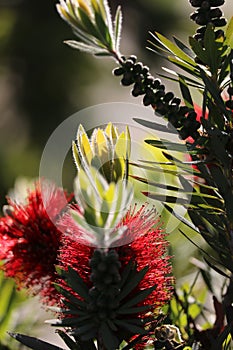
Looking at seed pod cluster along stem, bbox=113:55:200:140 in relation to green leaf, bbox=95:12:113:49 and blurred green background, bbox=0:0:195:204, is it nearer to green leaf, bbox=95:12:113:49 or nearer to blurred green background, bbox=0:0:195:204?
green leaf, bbox=95:12:113:49

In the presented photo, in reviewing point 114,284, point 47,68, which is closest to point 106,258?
point 114,284

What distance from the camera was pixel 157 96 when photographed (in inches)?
8.7

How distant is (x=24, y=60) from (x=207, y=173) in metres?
1.31

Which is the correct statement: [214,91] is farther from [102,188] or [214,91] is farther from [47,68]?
[47,68]

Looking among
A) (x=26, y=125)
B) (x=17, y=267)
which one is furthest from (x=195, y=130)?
(x=26, y=125)

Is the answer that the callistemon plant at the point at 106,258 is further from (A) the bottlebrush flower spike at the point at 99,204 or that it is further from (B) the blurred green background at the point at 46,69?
(B) the blurred green background at the point at 46,69

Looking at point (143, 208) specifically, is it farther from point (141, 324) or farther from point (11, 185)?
point (11, 185)

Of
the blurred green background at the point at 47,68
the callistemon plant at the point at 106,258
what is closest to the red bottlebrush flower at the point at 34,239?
the callistemon plant at the point at 106,258

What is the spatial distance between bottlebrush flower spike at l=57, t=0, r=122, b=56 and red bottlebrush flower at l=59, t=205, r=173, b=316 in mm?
59

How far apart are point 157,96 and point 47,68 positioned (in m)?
1.27

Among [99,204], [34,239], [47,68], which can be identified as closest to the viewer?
[99,204]

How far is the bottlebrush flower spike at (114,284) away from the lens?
0.19m

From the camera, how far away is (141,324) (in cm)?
20

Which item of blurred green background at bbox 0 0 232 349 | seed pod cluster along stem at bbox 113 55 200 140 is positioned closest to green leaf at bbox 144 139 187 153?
seed pod cluster along stem at bbox 113 55 200 140
